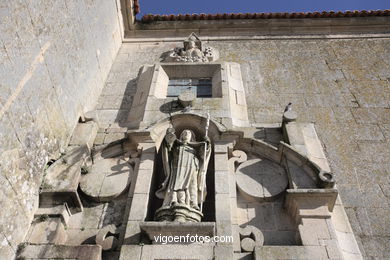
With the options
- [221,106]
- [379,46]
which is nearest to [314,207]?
[221,106]

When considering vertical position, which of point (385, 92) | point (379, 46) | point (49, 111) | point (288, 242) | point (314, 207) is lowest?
point (288, 242)

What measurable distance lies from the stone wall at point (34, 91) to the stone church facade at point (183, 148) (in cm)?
2

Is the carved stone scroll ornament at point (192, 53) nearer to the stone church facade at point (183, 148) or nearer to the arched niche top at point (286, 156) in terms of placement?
the stone church facade at point (183, 148)

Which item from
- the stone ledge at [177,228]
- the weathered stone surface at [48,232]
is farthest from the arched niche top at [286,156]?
the weathered stone surface at [48,232]

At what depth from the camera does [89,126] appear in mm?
6086

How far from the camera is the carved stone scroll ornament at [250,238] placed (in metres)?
4.27

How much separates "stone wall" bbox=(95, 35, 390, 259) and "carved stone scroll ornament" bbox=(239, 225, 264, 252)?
4.26 ft

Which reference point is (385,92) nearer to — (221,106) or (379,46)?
(379,46)

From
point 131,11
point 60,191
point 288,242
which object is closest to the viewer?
point 288,242

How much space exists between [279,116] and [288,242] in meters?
2.68

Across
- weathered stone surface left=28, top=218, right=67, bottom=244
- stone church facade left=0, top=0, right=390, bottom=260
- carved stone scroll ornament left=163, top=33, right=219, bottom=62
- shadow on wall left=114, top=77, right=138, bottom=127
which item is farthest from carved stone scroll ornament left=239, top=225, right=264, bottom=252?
carved stone scroll ornament left=163, top=33, right=219, bottom=62

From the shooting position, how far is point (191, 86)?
25.2ft

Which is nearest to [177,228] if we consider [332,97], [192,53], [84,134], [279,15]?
[84,134]

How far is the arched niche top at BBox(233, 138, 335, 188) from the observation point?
4770mm
